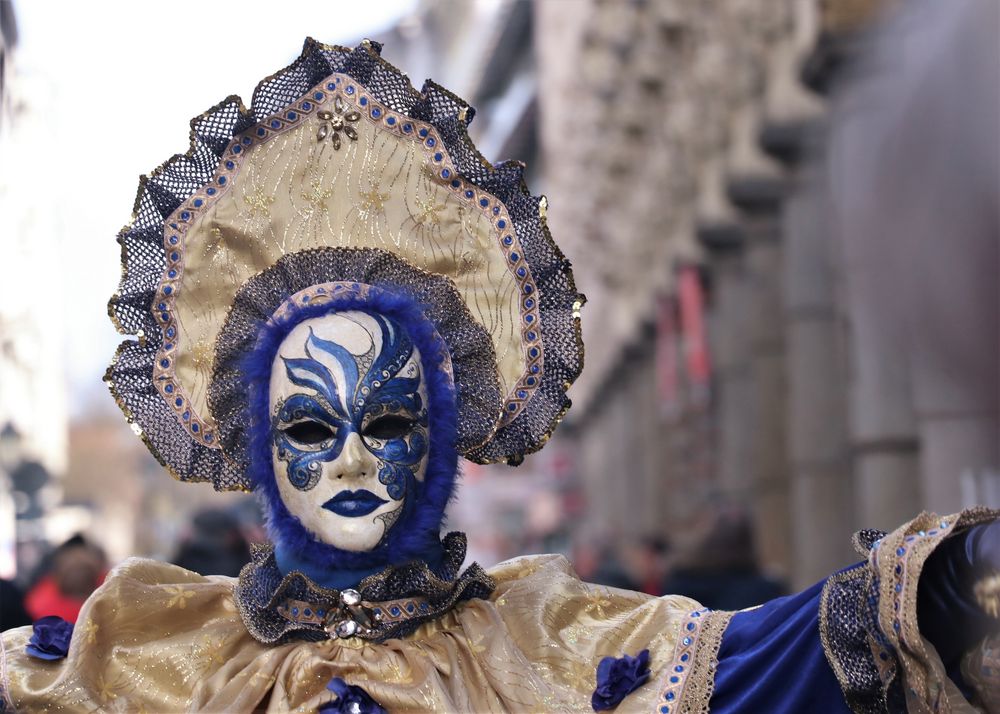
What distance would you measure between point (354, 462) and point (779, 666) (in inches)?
35.3

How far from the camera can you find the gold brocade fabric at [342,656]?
2.88m

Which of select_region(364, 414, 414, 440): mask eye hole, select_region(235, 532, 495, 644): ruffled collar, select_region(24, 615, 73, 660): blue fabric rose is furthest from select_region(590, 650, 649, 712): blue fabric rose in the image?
select_region(24, 615, 73, 660): blue fabric rose

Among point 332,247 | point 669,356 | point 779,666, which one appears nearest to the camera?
point 779,666

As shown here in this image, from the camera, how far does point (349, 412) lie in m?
3.01

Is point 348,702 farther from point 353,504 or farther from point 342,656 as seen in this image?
point 353,504

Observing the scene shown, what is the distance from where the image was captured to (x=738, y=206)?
1681 centimetres

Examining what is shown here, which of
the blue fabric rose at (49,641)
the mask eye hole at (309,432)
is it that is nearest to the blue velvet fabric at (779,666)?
the mask eye hole at (309,432)

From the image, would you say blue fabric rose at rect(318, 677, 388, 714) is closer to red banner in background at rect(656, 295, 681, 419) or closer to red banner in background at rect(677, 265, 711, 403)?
red banner in background at rect(677, 265, 711, 403)

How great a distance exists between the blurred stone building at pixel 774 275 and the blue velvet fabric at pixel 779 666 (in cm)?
43

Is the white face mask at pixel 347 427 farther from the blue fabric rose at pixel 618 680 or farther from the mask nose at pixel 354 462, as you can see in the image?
the blue fabric rose at pixel 618 680

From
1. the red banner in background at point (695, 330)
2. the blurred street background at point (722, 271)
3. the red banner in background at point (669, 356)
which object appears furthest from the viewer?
the red banner in background at point (669, 356)

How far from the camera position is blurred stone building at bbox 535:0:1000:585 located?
911 mm

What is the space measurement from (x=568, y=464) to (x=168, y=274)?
4112 cm

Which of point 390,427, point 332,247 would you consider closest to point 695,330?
point 332,247
